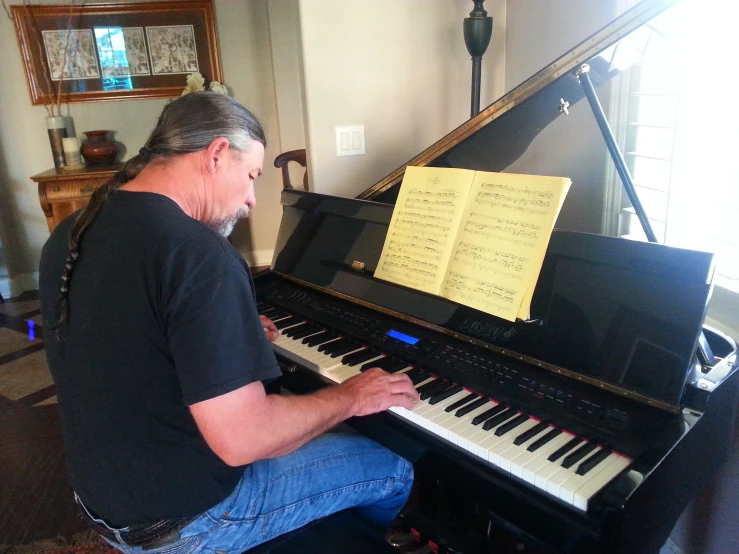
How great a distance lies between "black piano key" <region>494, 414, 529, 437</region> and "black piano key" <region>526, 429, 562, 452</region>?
0.06m

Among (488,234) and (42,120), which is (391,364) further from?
(42,120)

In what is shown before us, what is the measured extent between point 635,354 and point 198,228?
31.2 inches

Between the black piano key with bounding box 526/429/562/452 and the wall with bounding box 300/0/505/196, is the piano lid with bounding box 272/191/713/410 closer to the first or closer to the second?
the black piano key with bounding box 526/429/562/452

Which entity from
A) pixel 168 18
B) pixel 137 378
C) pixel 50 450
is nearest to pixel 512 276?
pixel 137 378

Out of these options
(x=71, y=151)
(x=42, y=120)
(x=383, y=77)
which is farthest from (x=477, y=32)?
(x=42, y=120)

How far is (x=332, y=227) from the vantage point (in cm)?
171

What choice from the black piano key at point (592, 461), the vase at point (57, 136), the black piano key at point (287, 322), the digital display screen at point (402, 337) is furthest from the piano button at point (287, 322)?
the vase at point (57, 136)

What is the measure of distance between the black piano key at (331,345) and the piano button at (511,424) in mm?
508

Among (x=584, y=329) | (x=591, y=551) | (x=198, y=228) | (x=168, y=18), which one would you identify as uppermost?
(x=168, y=18)

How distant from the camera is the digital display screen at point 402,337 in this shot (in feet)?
4.36

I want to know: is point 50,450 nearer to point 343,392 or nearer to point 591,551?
point 343,392

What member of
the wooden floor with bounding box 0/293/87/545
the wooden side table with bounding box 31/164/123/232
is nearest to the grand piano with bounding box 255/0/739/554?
the wooden floor with bounding box 0/293/87/545

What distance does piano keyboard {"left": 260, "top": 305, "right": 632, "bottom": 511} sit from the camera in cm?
90

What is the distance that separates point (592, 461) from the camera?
3.00ft
